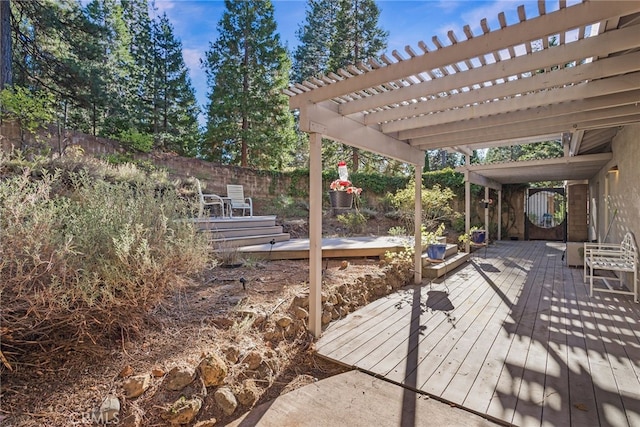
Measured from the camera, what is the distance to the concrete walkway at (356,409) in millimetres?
Result: 1835

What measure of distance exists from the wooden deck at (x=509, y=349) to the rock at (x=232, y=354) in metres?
0.74

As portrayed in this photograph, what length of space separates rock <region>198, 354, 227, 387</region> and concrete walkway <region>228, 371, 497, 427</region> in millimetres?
274

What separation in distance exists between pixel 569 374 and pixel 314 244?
2186 mm

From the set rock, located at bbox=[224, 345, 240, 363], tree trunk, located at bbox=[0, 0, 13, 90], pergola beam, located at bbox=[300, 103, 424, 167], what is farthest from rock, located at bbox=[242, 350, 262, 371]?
tree trunk, located at bbox=[0, 0, 13, 90]

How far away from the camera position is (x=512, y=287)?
4.75m

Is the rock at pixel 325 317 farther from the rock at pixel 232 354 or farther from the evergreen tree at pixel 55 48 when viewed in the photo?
the evergreen tree at pixel 55 48

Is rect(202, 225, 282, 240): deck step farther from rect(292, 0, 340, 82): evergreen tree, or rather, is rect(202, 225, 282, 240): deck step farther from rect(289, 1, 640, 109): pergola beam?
rect(292, 0, 340, 82): evergreen tree

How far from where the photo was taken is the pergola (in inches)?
73.0

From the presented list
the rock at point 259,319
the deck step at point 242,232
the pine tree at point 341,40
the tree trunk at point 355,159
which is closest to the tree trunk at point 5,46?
the deck step at point 242,232

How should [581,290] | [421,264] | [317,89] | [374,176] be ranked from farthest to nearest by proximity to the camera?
1. [374,176]
2. [421,264]
3. [581,290]
4. [317,89]

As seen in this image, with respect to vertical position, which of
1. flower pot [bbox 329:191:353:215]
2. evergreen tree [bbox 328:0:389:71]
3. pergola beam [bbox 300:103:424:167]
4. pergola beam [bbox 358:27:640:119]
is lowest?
flower pot [bbox 329:191:353:215]

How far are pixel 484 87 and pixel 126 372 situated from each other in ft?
11.7

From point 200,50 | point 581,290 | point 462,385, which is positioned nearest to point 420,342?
point 462,385

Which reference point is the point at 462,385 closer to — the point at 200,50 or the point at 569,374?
the point at 569,374
